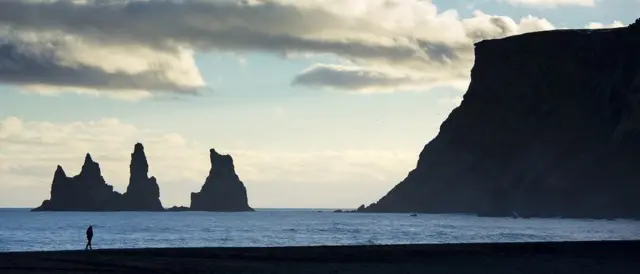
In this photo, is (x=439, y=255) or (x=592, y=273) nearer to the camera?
(x=592, y=273)

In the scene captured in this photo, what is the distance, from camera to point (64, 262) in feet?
149

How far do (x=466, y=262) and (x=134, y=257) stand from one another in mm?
15142

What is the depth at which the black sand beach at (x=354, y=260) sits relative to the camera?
4134 centimetres

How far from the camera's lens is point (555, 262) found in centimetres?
4550

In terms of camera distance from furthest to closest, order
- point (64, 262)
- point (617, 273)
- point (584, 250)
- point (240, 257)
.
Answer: point (584, 250), point (240, 257), point (64, 262), point (617, 273)

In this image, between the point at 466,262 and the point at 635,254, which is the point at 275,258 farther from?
the point at 635,254

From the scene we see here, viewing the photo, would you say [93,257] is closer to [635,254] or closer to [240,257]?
[240,257]

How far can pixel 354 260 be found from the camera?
4656cm

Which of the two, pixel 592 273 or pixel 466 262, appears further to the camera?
pixel 466 262

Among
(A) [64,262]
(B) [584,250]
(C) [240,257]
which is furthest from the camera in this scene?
(B) [584,250]

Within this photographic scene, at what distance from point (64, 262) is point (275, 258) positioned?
30.9 feet

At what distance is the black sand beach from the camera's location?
41.3 metres

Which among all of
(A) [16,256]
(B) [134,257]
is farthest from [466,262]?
(A) [16,256]

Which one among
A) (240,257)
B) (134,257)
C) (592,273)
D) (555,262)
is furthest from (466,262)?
(134,257)
